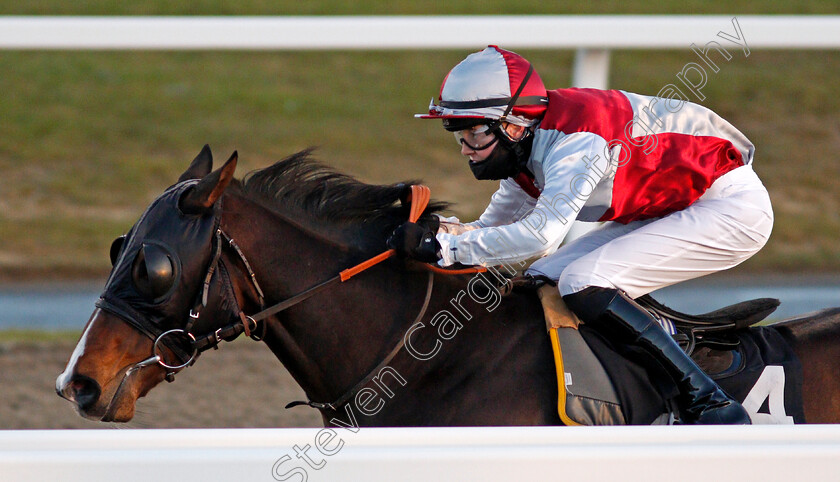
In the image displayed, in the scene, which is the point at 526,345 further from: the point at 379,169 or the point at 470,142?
the point at 379,169

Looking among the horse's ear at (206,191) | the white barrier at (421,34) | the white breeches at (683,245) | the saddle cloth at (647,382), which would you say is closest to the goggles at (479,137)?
the white breeches at (683,245)

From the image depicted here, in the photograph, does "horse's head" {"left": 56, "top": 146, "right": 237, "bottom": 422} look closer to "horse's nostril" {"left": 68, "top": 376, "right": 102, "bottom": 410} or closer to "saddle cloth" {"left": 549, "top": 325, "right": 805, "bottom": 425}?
"horse's nostril" {"left": 68, "top": 376, "right": 102, "bottom": 410}

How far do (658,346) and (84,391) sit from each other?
143 cm

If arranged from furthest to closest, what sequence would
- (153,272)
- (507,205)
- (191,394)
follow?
(191,394) < (507,205) < (153,272)

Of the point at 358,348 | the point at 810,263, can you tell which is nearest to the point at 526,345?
the point at 358,348

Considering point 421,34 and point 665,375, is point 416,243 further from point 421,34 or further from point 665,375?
point 421,34

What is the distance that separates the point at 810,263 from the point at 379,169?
3.75m

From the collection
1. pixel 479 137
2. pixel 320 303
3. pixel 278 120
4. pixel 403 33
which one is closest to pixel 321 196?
pixel 320 303

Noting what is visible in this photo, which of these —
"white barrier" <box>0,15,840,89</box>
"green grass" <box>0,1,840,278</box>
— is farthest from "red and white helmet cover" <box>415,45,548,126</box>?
"green grass" <box>0,1,840,278</box>

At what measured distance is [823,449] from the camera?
1.43 m

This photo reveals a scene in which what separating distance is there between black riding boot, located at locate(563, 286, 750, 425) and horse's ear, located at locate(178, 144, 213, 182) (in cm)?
103

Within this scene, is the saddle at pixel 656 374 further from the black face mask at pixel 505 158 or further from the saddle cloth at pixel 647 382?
the black face mask at pixel 505 158

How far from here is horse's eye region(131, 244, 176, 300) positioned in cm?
216

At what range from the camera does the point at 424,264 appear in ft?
8.22
